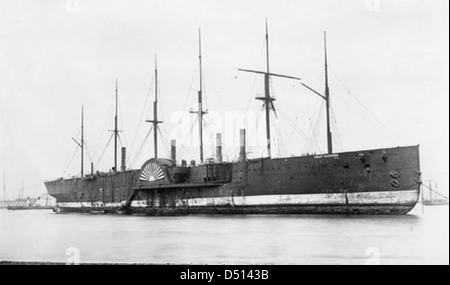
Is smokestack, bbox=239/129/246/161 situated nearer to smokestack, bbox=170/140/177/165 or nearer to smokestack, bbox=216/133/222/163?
smokestack, bbox=216/133/222/163

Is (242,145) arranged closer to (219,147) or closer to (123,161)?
(219,147)

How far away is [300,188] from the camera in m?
32.3

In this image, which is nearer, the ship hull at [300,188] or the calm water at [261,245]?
the calm water at [261,245]

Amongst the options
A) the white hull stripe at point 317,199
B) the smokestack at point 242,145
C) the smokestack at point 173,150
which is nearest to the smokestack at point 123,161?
the smokestack at point 173,150

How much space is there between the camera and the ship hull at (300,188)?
29188 millimetres

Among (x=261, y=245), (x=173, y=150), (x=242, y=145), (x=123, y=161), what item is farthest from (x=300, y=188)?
(x=123, y=161)

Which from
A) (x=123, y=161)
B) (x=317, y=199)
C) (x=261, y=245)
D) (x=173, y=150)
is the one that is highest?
(x=173, y=150)

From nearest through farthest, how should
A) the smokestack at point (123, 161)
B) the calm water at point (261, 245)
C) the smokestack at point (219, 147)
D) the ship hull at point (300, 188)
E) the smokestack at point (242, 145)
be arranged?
the calm water at point (261, 245) → the ship hull at point (300, 188) → the smokestack at point (242, 145) → the smokestack at point (219, 147) → the smokestack at point (123, 161)

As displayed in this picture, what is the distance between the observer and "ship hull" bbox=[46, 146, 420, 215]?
2919 centimetres

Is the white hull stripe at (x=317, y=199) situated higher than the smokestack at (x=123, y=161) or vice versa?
the smokestack at (x=123, y=161)

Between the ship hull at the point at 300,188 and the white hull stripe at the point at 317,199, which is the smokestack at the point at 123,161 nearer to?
the ship hull at the point at 300,188

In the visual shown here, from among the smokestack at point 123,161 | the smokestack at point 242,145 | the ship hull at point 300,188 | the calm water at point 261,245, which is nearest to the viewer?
the calm water at point 261,245

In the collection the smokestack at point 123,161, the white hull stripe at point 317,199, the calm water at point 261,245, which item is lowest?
the calm water at point 261,245
